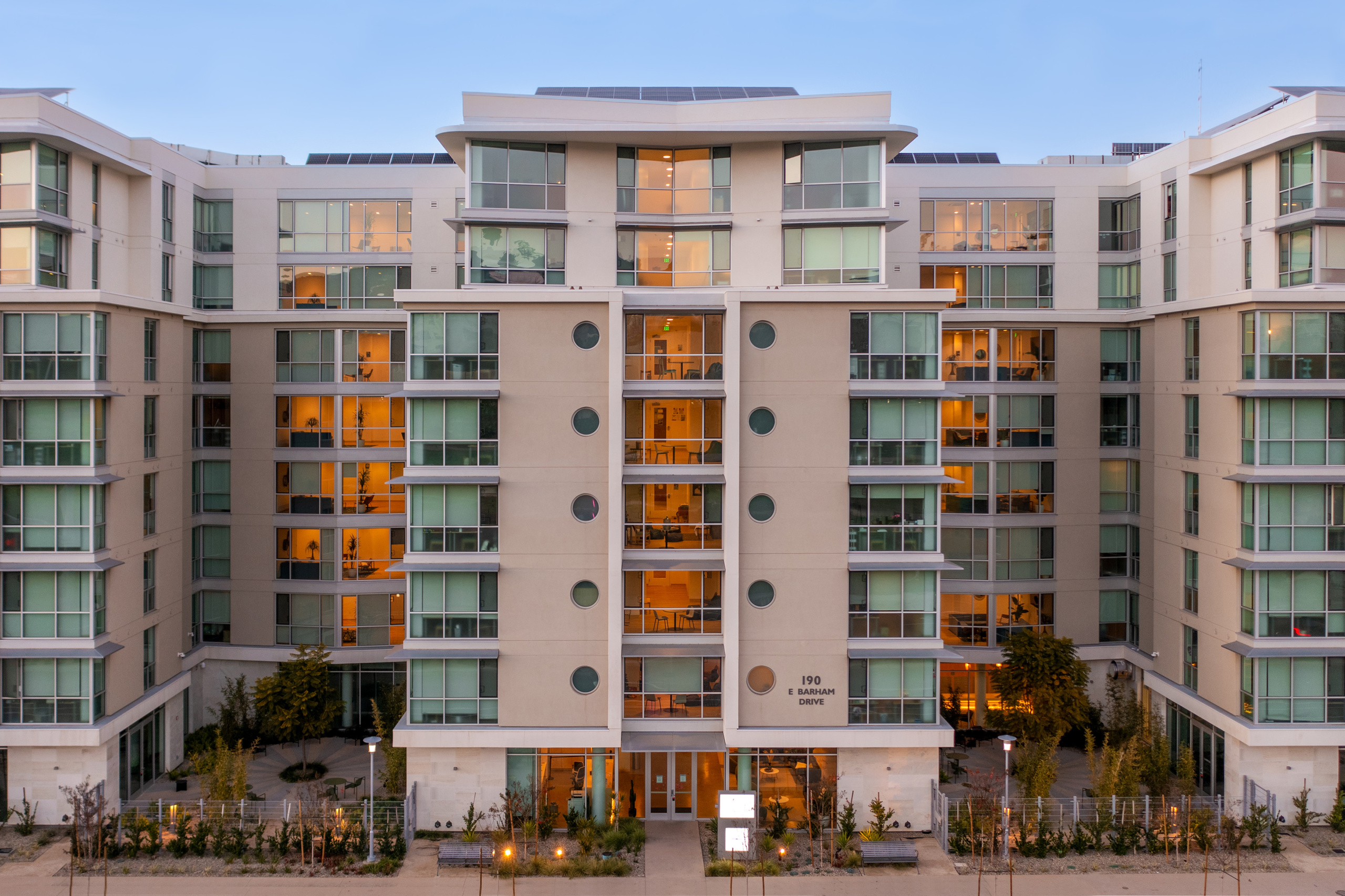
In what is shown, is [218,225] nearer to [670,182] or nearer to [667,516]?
[670,182]

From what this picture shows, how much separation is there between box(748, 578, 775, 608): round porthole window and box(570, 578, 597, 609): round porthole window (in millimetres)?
4122

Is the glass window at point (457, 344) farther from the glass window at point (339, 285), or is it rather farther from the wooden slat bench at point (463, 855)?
the wooden slat bench at point (463, 855)

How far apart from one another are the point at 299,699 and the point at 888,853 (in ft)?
58.5

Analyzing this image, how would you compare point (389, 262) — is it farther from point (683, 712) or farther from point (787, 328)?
point (683, 712)

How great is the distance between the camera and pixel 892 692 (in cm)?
2511

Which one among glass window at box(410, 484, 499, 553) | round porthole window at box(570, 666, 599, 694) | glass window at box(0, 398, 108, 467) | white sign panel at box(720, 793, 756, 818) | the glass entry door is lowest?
the glass entry door

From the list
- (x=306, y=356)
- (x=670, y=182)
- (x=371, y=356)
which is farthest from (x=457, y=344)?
(x=306, y=356)

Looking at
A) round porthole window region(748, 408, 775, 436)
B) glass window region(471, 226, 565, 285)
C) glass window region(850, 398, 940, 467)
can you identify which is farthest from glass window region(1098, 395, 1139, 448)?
glass window region(471, 226, 565, 285)

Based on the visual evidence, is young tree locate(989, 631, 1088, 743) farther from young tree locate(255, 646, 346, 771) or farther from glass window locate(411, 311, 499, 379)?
young tree locate(255, 646, 346, 771)

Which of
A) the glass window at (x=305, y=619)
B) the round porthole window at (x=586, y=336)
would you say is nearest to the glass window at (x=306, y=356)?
the glass window at (x=305, y=619)

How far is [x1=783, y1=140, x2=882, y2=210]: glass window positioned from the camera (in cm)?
2652

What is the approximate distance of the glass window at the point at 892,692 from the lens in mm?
25062

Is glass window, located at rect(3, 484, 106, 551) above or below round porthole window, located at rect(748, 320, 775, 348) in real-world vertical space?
below

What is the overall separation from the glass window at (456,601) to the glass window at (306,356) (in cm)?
1097
